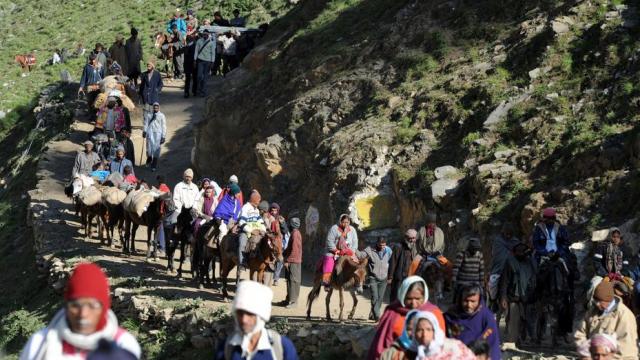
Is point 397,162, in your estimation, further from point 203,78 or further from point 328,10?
point 203,78

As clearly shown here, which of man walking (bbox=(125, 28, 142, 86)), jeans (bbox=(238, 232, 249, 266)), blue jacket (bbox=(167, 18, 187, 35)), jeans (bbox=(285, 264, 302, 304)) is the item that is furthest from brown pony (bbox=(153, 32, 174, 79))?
jeans (bbox=(238, 232, 249, 266))

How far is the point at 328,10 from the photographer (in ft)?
105

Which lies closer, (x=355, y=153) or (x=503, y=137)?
(x=503, y=137)

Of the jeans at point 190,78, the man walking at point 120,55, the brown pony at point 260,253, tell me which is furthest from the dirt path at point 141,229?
the man walking at point 120,55

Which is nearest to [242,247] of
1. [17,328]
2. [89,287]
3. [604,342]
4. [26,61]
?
[17,328]

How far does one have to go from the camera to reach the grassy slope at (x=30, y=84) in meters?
23.4

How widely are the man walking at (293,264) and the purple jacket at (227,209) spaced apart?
112cm

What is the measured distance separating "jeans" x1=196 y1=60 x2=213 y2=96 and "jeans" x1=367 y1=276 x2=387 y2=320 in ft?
58.7

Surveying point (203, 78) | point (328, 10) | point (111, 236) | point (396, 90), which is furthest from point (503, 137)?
point (203, 78)

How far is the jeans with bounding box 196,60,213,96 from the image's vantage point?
3491 centimetres

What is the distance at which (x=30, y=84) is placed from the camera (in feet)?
158

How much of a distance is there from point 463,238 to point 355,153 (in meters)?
4.40

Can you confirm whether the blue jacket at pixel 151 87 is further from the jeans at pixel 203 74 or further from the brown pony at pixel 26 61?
the brown pony at pixel 26 61

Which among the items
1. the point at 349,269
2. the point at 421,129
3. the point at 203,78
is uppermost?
the point at 203,78
